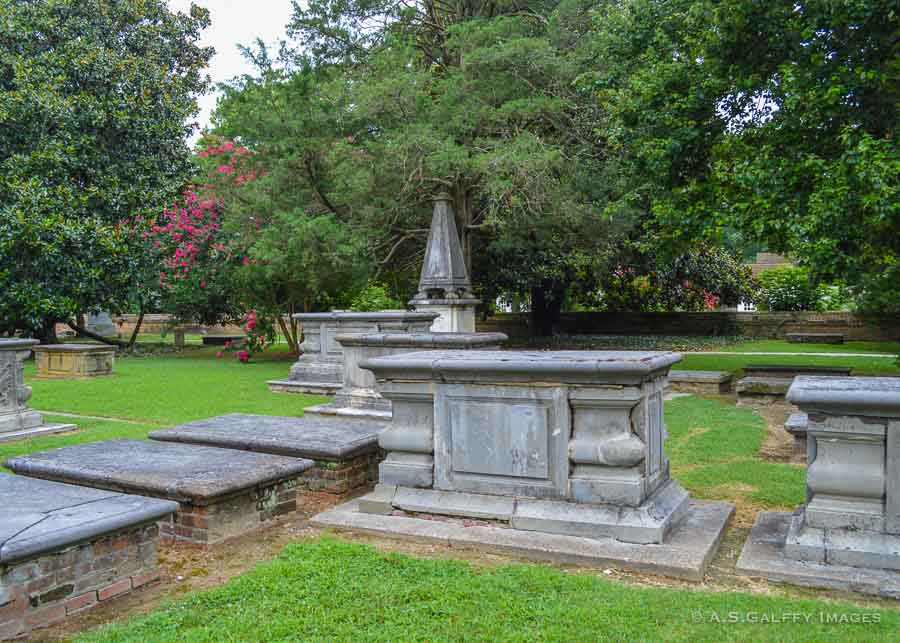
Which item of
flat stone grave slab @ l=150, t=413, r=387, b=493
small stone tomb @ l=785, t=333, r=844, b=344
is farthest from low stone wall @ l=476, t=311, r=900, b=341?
flat stone grave slab @ l=150, t=413, r=387, b=493

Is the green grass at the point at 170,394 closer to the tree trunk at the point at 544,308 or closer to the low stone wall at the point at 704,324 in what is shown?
the tree trunk at the point at 544,308

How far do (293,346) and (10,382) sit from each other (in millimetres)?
11337

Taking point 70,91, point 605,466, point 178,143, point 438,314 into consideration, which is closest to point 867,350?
point 438,314

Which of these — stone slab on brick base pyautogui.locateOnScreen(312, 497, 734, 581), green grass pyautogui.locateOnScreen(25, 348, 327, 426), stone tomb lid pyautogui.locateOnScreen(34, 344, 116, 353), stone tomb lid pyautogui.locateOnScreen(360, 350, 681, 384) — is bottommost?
stone slab on brick base pyautogui.locateOnScreen(312, 497, 734, 581)

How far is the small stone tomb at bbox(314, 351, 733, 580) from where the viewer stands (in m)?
4.16

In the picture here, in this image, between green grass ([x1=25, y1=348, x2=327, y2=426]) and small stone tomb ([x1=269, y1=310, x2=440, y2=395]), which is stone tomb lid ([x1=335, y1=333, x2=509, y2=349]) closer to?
green grass ([x1=25, y1=348, x2=327, y2=426])

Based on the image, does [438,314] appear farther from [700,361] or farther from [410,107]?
[700,361]

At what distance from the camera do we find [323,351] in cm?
1209

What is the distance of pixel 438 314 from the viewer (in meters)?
11.3

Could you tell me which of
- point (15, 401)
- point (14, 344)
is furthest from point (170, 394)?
point (14, 344)

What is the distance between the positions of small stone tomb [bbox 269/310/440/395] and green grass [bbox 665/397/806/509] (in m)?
4.23

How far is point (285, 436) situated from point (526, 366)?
8.27ft

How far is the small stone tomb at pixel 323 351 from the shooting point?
11.5m

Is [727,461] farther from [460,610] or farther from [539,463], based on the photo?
[460,610]
